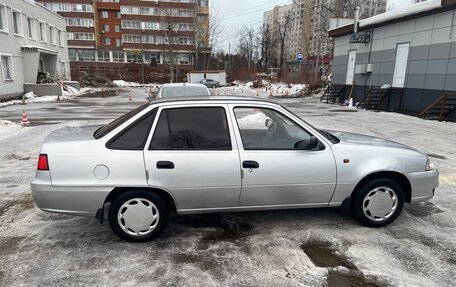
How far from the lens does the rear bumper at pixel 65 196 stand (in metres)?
3.48

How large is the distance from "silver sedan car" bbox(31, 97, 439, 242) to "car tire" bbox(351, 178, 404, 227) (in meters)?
0.01

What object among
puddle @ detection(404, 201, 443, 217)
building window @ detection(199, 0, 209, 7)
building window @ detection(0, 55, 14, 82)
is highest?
building window @ detection(199, 0, 209, 7)

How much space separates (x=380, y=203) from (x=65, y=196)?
3.67 m

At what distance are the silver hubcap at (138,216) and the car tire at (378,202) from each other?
2.45 m

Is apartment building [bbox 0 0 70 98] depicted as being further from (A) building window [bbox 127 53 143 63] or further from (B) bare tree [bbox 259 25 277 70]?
(B) bare tree [bbox 259 25 277 70]

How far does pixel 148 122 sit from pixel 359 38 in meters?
Answer: 19.8

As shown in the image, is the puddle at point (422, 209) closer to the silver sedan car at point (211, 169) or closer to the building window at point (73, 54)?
the silver sedan car at point (211, 169)

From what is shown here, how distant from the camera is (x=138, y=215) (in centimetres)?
364

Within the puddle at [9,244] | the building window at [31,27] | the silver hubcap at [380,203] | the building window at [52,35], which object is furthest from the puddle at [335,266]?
the building window at [52,35]

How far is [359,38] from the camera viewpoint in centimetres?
2016

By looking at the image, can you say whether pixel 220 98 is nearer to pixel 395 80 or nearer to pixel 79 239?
pixel 79 239

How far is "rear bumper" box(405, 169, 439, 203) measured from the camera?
161 inches

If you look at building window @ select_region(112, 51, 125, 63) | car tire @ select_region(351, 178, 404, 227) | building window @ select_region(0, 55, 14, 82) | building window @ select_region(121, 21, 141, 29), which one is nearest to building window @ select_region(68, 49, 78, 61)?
building window @ select_region(112, 51, 125, 63)

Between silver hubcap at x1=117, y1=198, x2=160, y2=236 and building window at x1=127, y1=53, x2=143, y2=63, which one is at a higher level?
building window at x1=127, y1=53, x2=143, y2=63
